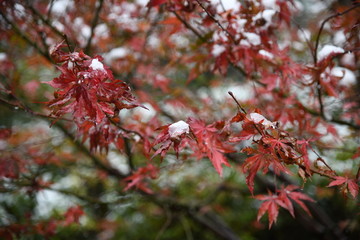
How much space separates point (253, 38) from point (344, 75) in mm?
621

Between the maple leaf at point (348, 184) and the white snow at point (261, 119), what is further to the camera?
the maple leaf at point (348, 184)

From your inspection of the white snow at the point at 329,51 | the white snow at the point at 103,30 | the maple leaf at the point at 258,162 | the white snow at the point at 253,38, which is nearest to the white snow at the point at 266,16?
the white snow at the point at 253,38

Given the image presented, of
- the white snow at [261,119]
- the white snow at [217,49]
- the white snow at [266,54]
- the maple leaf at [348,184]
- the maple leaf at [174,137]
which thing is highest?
the white snow at [217,49]

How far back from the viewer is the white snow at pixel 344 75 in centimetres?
181

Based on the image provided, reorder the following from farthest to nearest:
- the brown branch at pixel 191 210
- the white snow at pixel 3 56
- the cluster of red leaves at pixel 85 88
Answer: the brown branch at pixel 191 210
the white snow at pixel 3 56
the cluster of red leaves at pixel 85 88

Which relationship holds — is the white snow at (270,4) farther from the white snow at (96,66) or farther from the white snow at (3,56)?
the white snow at (3,56)

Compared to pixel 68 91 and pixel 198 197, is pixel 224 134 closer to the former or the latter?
pixel 68 91

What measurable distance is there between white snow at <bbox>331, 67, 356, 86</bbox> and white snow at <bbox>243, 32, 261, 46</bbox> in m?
0.54

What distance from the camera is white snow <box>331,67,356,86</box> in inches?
71.2

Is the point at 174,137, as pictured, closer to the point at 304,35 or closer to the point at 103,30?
the point at 304,35

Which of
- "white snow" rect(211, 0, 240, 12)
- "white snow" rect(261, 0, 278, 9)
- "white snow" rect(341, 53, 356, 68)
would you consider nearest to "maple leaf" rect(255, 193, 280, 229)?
"white snow" rect(211, 0, 240, 12)

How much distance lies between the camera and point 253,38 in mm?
1781

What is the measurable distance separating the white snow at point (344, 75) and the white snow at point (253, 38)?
0.54 metres

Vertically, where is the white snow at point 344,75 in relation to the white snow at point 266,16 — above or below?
below
